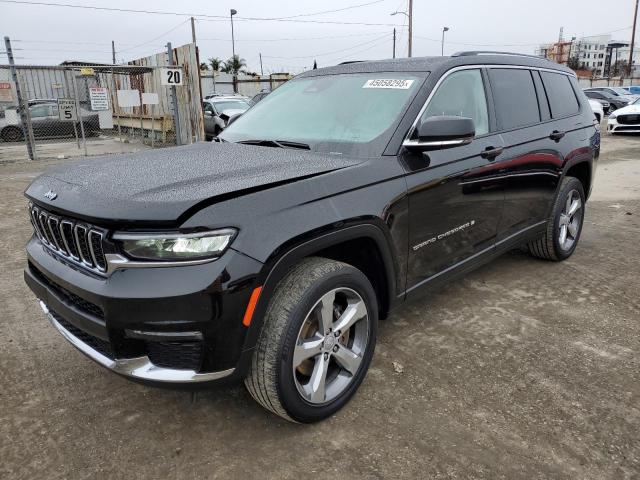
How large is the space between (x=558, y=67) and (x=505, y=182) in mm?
1799

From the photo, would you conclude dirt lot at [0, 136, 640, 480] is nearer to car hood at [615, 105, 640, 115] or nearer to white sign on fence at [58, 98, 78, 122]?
white sign on fence at [58, 98, 78, 122]

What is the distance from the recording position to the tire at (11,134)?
16.5m

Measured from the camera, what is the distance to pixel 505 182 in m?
3.62

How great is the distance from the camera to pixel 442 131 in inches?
107

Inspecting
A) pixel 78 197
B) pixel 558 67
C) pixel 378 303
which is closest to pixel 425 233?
pixel 378 303

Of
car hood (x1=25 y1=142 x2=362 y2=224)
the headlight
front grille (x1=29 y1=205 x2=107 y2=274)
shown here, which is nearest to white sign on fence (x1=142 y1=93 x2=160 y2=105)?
car hood (x1=25 y1=142 x2=362 y2=224)

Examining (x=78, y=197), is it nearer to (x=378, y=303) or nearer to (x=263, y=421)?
(x=263, y=421)

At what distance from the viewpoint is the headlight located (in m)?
2.01

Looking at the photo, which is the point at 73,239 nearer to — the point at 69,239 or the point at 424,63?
the point at 69,239

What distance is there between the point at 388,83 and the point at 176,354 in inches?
81.9

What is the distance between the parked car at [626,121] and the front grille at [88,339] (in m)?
18.2

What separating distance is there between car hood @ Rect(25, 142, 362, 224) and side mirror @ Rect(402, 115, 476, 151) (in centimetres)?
39

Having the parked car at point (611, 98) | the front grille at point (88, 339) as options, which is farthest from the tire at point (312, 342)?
the parked car at point (611, 98)

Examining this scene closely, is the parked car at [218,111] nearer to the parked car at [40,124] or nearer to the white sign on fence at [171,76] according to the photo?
the white sign on fence at [171,76]
